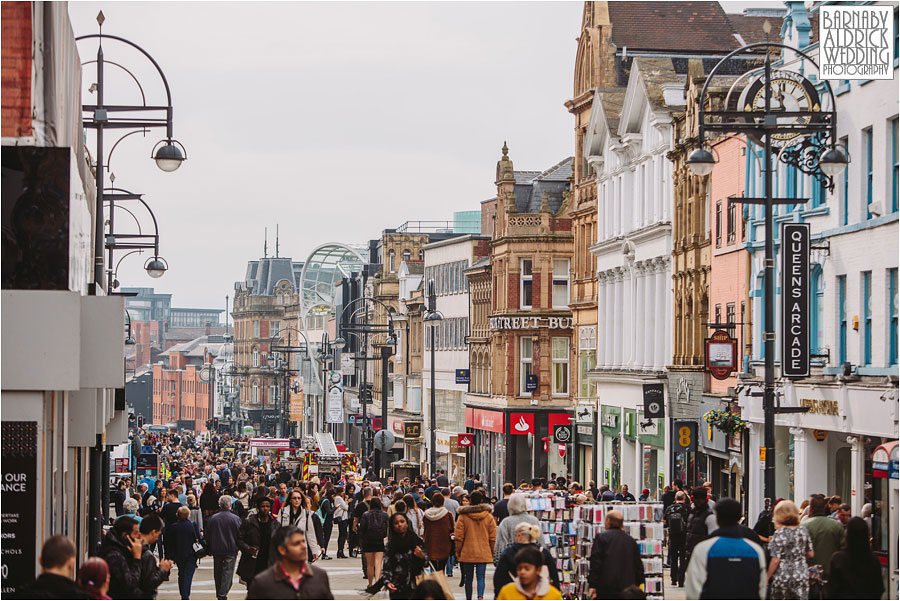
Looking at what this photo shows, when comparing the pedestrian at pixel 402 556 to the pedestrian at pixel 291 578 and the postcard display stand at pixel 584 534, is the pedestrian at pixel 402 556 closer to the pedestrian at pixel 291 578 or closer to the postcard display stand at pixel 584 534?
the postcard display stand at pixel 584 534

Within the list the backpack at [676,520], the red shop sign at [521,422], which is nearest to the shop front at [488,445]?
the red shop sign at [521,422]

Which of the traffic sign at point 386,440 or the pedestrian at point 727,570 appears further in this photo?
the traffic sign at point 386,440

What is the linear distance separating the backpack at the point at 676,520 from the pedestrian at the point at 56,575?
15.1m

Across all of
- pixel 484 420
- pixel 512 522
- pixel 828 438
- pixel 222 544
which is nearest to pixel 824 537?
pixel 512 522

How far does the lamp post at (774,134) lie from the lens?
22.6 m

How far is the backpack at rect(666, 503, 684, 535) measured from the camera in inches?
969

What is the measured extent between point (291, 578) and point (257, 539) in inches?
412

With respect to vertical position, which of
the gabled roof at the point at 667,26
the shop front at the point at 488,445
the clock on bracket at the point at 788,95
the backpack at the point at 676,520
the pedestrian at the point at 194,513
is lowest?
the shop front at the point at 488,445

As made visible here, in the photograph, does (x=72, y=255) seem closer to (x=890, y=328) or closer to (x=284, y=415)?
(x=890, y=328)

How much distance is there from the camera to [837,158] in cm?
2467

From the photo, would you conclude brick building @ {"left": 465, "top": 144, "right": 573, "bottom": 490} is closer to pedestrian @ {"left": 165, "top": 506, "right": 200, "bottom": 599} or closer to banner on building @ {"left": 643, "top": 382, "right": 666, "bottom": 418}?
banner on building @ {"left": 643, "top": 382, "right": 666, "bottom": 418}

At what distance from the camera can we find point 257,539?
2138 cm

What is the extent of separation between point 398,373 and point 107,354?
80.4 m

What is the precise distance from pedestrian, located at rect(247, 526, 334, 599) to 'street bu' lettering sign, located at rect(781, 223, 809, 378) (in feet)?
64.7
